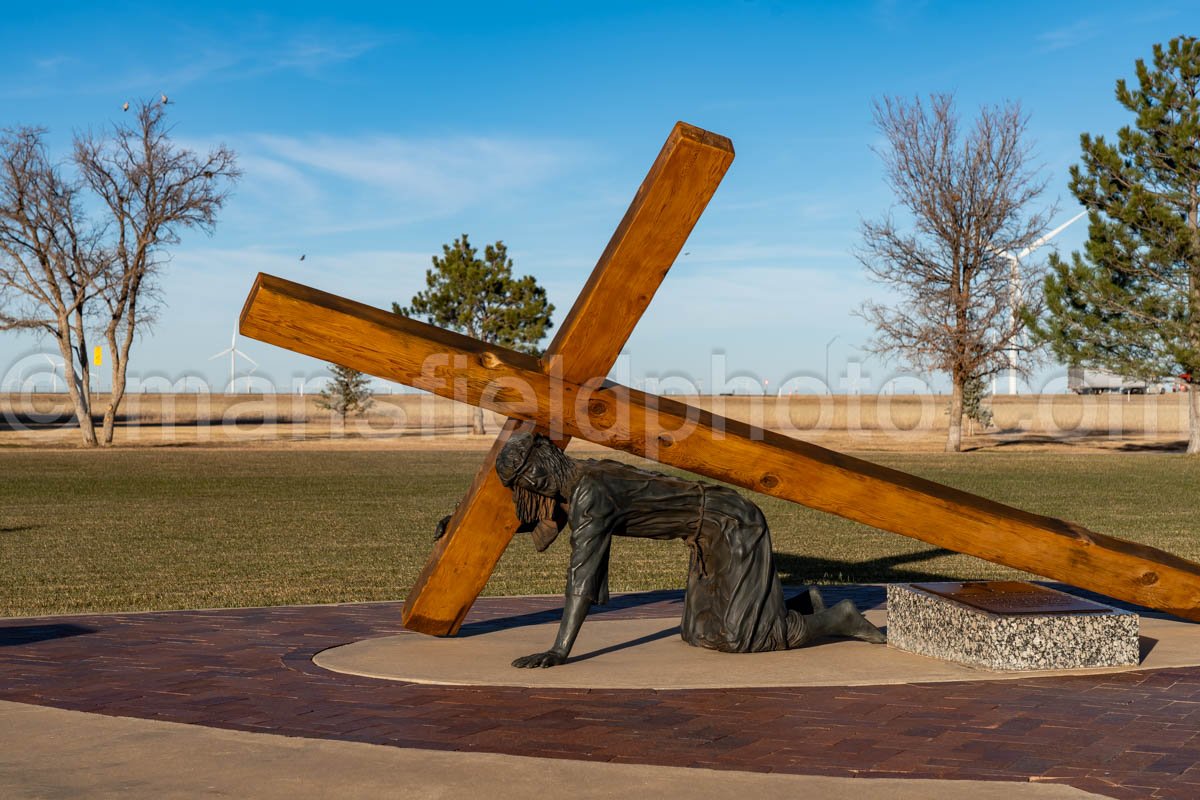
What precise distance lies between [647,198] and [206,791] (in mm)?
3223

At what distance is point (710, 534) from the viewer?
6684mm

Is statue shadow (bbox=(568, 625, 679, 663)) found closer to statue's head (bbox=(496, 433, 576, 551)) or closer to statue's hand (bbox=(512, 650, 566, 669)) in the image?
statue's hand (bbox=(512, 650, 566, 669))

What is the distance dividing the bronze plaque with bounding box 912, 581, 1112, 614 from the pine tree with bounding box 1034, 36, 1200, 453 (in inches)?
1166

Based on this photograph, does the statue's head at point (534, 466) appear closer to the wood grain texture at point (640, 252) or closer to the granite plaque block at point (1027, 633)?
the wood grain texture at point (640, 252)

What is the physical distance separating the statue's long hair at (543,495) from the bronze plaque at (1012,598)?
7.11 ft

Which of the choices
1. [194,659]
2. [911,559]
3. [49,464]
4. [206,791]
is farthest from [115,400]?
[206,791]

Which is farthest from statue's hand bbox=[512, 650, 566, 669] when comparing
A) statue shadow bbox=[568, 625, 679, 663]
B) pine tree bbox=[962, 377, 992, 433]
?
pine tree bbox=[962, 377, 992, 433]

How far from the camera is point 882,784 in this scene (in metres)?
4.33

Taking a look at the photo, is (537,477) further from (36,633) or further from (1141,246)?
(1141,246)

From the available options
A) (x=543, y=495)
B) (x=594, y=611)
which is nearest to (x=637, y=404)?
(x=543, y=495)

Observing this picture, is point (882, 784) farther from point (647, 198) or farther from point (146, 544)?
point (146, 544)

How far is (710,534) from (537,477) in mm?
1063

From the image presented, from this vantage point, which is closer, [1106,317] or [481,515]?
[481,515]

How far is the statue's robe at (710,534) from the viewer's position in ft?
21.2
